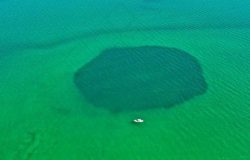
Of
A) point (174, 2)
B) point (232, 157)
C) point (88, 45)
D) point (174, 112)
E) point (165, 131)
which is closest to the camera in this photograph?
point (232, 157)

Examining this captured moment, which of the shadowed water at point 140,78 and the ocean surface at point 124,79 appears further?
A: the shadowed water at point 140,78

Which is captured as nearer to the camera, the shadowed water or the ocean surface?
the ocean surface

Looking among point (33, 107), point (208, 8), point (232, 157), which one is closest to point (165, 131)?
point (232, 157)

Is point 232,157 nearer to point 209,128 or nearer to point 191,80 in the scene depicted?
point 209,128
